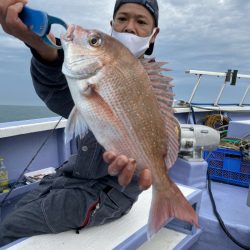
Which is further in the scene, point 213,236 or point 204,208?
point 204,208

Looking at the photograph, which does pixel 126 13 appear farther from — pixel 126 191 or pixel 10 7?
pixel 126 191

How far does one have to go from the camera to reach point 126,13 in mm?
2359

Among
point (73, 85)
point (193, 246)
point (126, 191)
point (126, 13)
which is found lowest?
point (193, 246)

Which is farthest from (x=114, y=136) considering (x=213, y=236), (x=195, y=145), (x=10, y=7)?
(x=195, y=145)

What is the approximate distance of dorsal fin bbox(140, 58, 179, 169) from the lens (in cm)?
150

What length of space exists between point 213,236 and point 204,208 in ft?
1.08

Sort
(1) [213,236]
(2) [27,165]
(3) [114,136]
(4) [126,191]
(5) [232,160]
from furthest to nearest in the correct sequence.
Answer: (5) [232,160], (2) [27,165], (1) [213,236], (4) [126,191], (3) [114,136]

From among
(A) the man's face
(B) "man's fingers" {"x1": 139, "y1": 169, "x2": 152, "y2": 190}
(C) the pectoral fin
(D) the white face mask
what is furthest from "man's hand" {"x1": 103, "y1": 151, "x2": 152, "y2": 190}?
(A) the man's face

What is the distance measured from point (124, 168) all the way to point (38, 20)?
794mm

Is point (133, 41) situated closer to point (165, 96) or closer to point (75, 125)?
point (165, 96)

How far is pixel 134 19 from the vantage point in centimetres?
236

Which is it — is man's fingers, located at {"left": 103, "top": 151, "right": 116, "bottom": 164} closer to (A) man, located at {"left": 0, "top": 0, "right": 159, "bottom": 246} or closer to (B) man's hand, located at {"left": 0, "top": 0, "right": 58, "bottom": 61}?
(A) man, located at {"left": 0, "top": 0, "right": 159, "bottom": 246}

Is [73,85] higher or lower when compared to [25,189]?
higher

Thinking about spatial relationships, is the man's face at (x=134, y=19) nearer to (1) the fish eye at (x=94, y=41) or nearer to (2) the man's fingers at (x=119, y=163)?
(1) the fish eye at (x=94, y=41)
